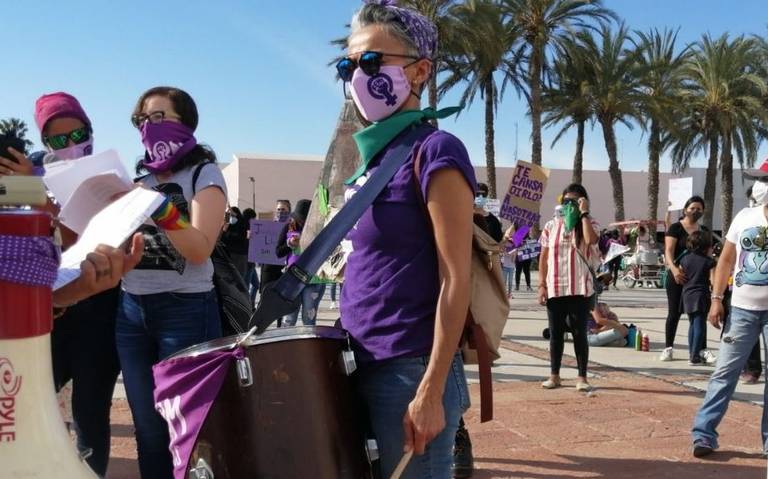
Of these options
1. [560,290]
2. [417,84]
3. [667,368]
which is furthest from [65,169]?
[667,368]

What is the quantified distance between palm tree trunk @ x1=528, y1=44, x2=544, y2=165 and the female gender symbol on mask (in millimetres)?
24929

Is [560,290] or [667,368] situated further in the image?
[667,368]

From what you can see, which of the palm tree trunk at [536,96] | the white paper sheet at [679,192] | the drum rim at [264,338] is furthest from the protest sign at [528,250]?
the palm tree trunk at [536,96]

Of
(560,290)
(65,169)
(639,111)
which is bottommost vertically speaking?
(560,290)

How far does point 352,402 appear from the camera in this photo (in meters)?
2.01

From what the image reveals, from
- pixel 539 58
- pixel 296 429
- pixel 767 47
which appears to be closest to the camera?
pixel 296 429

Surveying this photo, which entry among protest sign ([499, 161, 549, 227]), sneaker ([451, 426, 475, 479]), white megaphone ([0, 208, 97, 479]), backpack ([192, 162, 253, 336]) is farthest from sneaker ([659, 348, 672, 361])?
white megaphone ([0, 208, 97, 479])

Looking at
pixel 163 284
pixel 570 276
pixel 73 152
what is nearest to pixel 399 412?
pixel 163 284

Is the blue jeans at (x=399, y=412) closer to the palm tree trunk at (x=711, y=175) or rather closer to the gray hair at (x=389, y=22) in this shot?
the gray hair at (x=389, y=22)

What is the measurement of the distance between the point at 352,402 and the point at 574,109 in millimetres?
27313

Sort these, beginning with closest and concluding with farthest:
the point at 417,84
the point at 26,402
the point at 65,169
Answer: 1. the point at 26,402
2. the point at 65,169
3. the point at 417,84

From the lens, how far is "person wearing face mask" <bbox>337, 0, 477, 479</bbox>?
1.92 meters

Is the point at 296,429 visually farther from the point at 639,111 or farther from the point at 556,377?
the point at 639,111

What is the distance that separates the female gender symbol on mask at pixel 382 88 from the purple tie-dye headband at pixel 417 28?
0.14 meters
